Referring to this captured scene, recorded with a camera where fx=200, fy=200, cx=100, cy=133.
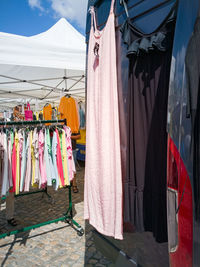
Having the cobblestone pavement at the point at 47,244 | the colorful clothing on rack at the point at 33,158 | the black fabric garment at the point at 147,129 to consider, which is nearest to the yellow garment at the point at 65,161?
the colorful clothing on rack at the point at 33,158

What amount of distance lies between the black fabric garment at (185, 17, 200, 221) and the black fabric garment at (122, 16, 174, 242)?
0.91 feet

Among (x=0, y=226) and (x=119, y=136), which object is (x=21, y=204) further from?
(x=119, y=136)

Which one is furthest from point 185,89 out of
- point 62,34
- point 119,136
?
point 62,34

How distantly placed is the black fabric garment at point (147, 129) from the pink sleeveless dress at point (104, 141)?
0.13 metres

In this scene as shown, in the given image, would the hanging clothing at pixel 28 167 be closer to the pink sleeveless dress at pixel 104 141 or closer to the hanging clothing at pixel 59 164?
the hanging clothing at pixel 59 164

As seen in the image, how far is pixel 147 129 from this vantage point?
1.43m

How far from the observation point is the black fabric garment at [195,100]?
3.11 feet

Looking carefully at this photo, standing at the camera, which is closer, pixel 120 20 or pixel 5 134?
pixel 120 20

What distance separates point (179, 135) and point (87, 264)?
2.37 meters

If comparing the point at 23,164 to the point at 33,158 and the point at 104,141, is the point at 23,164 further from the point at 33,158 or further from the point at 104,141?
the point at 104,141

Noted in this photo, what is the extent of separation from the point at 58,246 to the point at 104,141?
2.23m

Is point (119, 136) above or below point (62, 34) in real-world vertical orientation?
below

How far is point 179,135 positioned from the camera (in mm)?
1046

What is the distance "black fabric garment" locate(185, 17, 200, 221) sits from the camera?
0.95 m
